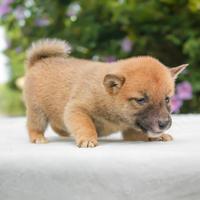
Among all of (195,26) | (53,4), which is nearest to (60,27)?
(53,4)

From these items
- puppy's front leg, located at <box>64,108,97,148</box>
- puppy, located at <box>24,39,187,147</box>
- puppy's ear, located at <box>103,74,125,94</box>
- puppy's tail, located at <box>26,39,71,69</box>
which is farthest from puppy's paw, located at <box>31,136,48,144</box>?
puppy's tail, located at <box>26,39,71,69</box>

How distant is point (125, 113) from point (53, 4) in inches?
136

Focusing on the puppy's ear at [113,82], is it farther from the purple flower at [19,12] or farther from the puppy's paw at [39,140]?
the purple flower at [19,12]

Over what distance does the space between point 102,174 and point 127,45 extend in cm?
390

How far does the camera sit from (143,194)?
3068mm

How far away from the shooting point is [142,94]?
369 centimetres

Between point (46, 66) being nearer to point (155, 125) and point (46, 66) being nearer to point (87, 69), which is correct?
point (87, 69)

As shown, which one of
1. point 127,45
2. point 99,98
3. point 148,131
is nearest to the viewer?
point 148,131

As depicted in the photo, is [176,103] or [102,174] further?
[176,103]

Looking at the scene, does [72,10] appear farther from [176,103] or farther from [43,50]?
[43,50]

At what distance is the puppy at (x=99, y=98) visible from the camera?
12.1 ft

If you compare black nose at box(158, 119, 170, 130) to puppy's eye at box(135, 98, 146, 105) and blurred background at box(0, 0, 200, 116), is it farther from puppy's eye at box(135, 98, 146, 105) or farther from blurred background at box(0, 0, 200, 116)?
blurred background at box(0, 0, 200, 116)

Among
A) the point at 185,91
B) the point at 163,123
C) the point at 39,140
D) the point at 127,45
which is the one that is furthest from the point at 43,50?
the point at 127,45

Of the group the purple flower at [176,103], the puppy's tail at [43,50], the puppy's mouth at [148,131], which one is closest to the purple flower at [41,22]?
the purple flower at [176,103]
